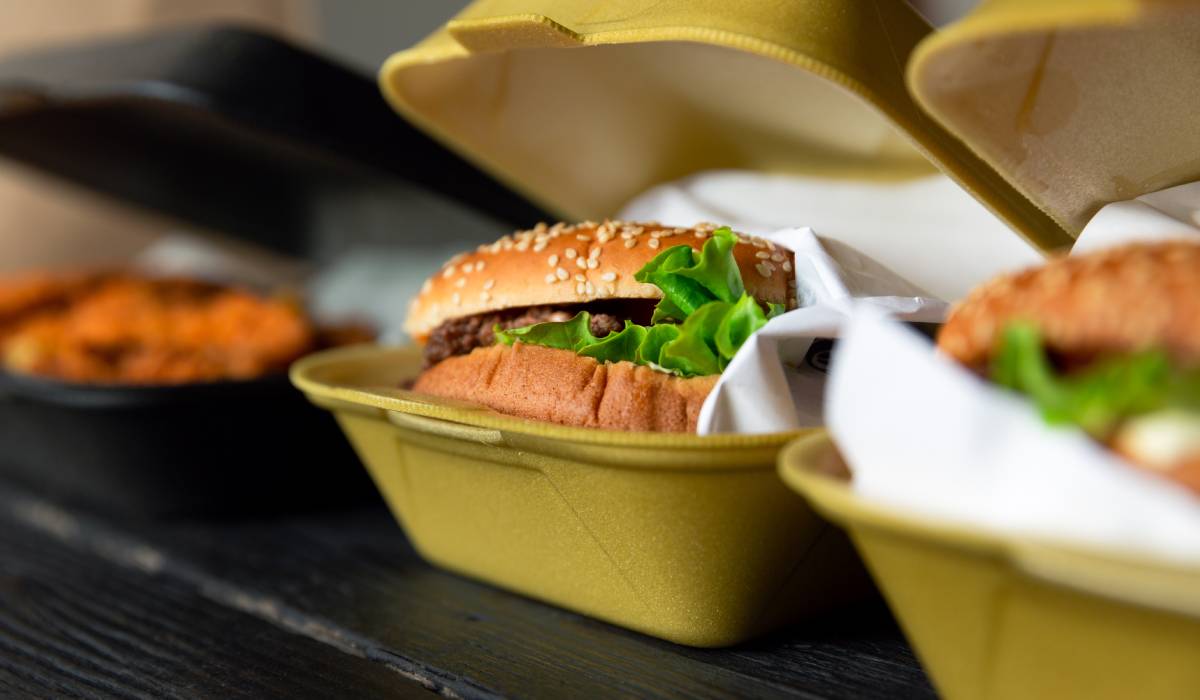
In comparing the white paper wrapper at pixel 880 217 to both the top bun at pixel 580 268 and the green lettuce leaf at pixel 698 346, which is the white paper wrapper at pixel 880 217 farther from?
the green lettuce leaf at pixel 698 346

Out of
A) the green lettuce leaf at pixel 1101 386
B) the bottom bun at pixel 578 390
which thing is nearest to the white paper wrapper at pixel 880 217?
Result: the bottom bun at pixel 578 390

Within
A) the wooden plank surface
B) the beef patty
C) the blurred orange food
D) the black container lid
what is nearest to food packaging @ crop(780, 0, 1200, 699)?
the beef patty

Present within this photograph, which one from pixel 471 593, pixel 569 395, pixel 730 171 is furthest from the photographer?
pixel 730 171

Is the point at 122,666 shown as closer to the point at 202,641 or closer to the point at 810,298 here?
the point at 202,641

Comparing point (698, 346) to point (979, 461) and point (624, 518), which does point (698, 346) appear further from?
point (979, 461)

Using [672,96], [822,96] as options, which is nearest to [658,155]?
[672,96]

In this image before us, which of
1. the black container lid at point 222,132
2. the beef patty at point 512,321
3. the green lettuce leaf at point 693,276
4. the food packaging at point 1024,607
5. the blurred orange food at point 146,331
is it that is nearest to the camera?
the food packaging at point 1024,607

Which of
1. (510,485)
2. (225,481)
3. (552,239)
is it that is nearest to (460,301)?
(552,239)
